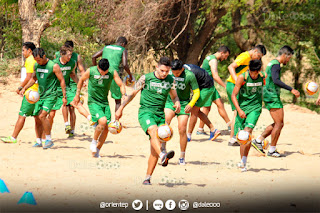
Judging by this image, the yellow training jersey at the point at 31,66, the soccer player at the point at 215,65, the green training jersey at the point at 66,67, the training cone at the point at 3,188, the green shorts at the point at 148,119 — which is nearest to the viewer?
the training cone at the point at 3,188

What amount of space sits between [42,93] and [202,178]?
12.6 feet

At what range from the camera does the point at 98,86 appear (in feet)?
29.7

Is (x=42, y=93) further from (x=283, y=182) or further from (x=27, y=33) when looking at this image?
(x=27, y=33)

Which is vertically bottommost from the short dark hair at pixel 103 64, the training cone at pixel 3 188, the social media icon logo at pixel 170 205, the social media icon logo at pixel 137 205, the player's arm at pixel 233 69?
the social media icon logo at pixel 170 205

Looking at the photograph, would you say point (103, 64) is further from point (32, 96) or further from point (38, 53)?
point (32, 96)

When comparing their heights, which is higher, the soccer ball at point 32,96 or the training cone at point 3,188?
the soccer ball at point 32,96

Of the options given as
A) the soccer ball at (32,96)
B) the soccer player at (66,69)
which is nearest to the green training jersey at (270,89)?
the soccer player at (66,69)

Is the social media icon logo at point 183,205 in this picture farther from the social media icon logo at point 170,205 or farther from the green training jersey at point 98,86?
the green training jersey at point 98,86

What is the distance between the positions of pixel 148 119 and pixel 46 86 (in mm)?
3407

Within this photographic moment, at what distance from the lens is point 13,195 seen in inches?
252

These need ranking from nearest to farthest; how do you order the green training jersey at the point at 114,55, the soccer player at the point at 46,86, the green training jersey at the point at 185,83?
the green training jersey at the point at 185,83
the soccer player at the point at 46,86
the green training jersey at the point at 114,55

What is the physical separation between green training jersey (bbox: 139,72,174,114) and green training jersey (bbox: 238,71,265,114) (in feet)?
5.66

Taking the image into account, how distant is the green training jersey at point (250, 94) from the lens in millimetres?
8555

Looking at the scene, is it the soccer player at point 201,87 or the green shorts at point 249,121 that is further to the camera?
the soccer player at point 201,87
